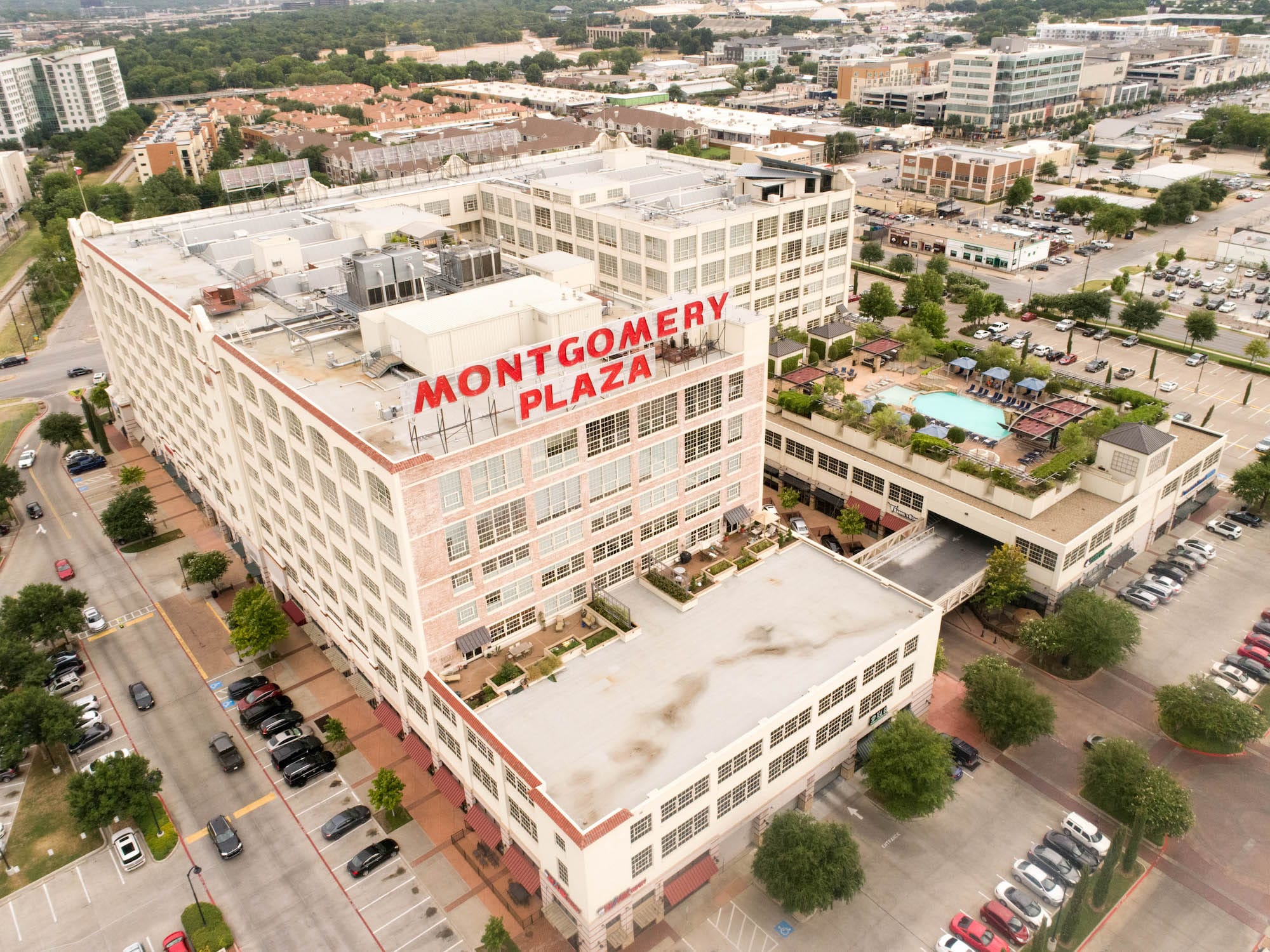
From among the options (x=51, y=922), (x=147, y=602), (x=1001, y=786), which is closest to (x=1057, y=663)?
(x=1001, y=786)

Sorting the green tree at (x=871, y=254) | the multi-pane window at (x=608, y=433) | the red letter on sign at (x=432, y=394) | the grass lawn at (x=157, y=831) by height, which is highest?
the red letter on sign at (x=432, y=394)

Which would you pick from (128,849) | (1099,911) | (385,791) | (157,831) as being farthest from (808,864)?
(128,849)

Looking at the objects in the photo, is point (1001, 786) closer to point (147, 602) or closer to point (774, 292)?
point (774, 292)

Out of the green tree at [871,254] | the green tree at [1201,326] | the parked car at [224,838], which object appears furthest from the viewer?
the green tree at [871,254]

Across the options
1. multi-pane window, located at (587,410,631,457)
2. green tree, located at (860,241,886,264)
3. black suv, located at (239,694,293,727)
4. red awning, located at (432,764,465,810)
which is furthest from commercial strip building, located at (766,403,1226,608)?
green tree, located at (860,241,886,264)

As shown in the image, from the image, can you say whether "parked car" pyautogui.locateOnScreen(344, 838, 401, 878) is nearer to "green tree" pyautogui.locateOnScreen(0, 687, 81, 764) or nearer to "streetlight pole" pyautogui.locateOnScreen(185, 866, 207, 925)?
"streetlight pole" pyautogui.locateOnScreen(185, 866, 207, 925)

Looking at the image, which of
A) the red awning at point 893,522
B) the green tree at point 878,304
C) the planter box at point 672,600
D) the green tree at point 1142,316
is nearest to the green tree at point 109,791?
the planter box at point 672,600

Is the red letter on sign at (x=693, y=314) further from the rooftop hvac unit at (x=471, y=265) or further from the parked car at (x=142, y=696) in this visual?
the parked car at (x=142, y=696)
